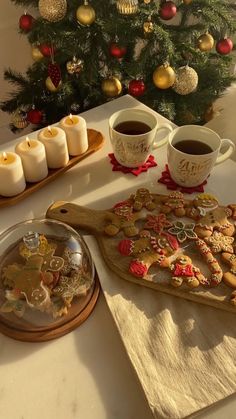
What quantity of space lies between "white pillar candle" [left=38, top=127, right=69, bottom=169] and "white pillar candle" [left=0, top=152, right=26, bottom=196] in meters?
0.07

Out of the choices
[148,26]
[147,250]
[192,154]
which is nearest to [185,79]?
[148,26]

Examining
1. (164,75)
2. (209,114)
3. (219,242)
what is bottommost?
(209,114)

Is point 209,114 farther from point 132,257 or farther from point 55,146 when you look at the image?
point 132,257

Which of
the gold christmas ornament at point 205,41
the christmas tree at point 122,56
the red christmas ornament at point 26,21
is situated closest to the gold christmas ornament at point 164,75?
the christmas tree at point 122,56

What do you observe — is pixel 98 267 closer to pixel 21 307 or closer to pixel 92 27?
pixel 21 307

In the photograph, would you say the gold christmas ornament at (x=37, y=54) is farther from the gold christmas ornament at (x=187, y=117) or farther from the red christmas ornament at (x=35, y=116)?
the gold christmas ornament at (x=187, y=117)

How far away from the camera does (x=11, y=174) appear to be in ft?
2.41

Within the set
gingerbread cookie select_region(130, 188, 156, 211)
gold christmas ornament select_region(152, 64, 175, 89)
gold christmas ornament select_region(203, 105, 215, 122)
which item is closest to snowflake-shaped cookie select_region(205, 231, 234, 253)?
gingerbread cookie select_region(130, 188, 156, 211)

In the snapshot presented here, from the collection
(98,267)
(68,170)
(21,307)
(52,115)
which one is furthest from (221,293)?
(52,115)

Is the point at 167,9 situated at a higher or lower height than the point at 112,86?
higher

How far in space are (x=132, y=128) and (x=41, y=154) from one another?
191mm

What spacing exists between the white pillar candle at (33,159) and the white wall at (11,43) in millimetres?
929

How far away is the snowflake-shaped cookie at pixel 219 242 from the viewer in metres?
0.63

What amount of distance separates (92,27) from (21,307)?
2.47 feet
